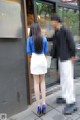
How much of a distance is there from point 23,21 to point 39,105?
1669 mm

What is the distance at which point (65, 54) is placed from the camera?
196 inches

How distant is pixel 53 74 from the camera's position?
706cm

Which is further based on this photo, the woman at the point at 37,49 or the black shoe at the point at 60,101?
the black shoe at the point at 60,101

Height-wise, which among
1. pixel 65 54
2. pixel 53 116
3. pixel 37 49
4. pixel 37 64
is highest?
pixel 37 49

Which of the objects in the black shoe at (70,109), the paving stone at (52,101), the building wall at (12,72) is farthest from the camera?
the paving stone at (52,101)

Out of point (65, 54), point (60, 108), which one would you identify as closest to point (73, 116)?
point (60, 108)

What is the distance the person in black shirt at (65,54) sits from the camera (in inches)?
195

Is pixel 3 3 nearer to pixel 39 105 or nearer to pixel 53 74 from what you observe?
pixel 39 105

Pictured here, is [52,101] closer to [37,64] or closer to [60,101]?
[60,101]

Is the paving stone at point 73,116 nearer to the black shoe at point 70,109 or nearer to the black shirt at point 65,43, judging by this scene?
the black shoe at point 70,109

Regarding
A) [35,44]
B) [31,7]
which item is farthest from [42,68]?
[31,7]

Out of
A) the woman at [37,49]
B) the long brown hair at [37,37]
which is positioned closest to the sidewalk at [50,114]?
the woman at [37,49]

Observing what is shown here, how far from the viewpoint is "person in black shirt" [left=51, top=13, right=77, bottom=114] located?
4.95 meters

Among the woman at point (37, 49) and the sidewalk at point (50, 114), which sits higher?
the woman at point (37, 49)
